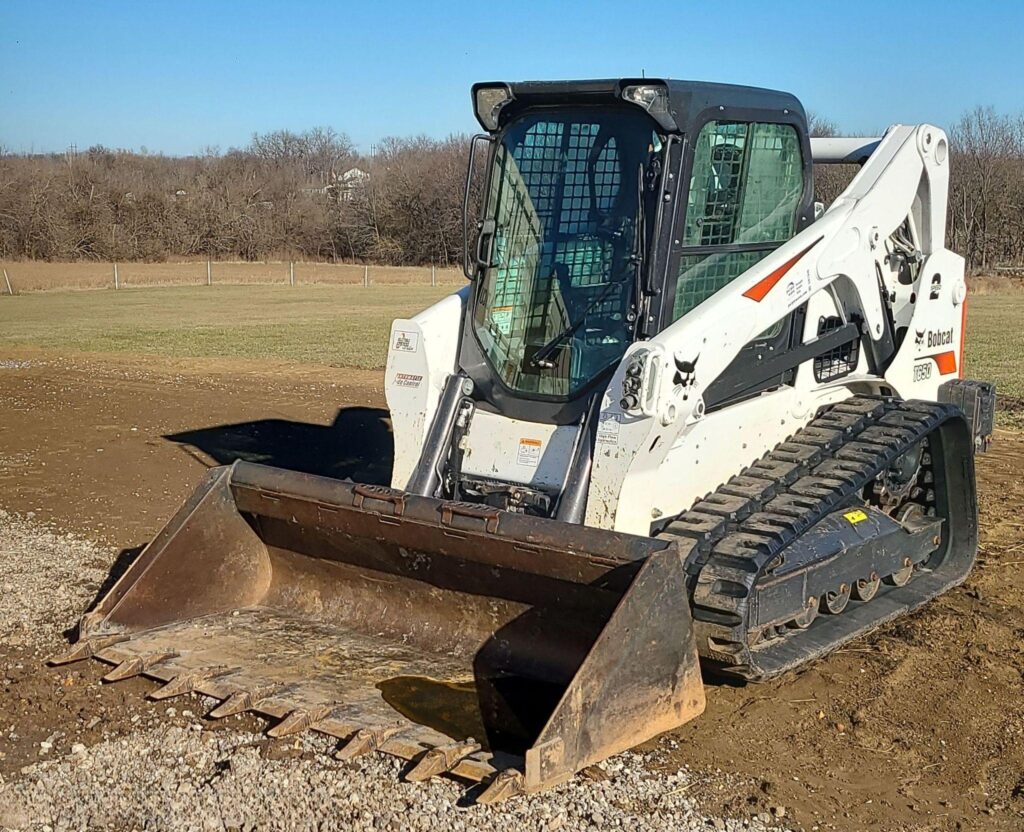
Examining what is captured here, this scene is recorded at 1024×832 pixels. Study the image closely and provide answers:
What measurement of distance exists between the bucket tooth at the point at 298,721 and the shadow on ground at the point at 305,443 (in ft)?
15.8

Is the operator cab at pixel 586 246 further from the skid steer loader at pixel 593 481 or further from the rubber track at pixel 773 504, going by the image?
the rubber track at pixel 773 504

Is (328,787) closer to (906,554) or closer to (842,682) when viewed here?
(842,682)

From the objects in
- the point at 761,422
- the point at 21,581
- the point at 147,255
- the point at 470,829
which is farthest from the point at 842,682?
the point at 147,255

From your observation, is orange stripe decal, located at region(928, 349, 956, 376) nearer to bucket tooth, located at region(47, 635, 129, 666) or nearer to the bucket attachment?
the bucket attachment

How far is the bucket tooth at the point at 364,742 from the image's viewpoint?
4773 mm

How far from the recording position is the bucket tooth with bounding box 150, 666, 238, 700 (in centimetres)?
538

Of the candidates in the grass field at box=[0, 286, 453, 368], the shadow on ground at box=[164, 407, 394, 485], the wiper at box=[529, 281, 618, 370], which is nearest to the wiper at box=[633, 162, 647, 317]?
the wiper at box=[529, 281, 618, 370]

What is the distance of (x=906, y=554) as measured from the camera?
687cm

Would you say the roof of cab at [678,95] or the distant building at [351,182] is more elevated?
the distant building at [351,182]

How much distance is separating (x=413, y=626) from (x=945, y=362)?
12.9 feet

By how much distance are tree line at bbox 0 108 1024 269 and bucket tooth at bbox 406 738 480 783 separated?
5304 cm

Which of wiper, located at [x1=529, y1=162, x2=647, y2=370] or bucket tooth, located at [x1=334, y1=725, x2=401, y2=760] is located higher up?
wiper, located at [x1=529, y1=162, x2=647, y2=370]

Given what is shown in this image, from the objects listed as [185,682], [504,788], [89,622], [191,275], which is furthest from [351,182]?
[504,788]

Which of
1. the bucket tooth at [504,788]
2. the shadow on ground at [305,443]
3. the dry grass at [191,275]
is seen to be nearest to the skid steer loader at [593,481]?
the bucket tooth at [504,788]
